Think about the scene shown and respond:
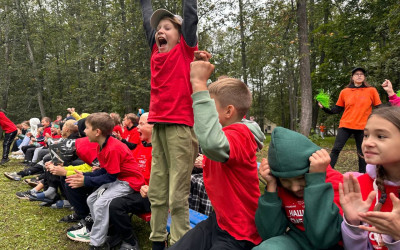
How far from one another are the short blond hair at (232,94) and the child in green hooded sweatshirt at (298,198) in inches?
14.3

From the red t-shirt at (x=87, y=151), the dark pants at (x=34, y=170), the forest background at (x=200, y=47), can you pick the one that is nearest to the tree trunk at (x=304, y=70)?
the forest background at (x=200, y=47)

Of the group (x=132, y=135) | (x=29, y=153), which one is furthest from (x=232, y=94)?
(x=29, y=153)

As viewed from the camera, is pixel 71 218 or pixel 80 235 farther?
pixel 71 218

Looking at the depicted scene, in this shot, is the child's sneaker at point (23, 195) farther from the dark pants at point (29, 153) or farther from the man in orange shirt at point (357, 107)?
the man in orange shirt at point (357, 107)

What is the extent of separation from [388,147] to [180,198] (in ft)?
4.70

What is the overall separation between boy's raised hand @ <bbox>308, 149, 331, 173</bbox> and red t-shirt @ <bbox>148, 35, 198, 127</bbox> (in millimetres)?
1071

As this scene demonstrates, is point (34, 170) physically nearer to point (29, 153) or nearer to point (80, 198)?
point (29, 153)

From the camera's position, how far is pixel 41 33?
23.1 metres

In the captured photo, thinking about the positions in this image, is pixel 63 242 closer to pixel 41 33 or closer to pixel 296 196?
pixel 296 196

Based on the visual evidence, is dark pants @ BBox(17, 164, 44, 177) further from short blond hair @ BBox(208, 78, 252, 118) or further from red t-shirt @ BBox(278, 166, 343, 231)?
red t-shirt @ BBox(278, 166, 343, 231)

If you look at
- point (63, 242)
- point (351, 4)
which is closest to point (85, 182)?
point (63, 242)

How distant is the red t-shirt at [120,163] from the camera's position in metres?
3.17

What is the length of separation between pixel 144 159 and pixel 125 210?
927 millimetres

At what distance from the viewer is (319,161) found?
4.50ft
